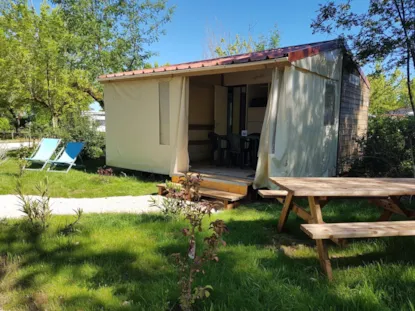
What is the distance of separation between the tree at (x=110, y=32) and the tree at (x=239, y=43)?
25.8 feet

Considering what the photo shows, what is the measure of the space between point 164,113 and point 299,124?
259 centimetres

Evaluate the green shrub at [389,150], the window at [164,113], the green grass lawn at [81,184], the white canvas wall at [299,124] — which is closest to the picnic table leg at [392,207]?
the white canvas wall at [299,124]

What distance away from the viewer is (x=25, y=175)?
642cm

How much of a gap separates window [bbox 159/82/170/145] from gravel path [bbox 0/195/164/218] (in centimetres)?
141

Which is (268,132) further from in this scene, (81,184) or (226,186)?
(81,184)

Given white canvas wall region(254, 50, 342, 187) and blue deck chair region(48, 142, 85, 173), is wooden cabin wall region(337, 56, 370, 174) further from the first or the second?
blue deck chair region(48, 142, 85, 173)

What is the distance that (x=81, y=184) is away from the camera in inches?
236

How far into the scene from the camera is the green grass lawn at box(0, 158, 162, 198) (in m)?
5.41

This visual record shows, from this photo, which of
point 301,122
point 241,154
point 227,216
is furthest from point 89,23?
point 227,216

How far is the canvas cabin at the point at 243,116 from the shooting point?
480cm

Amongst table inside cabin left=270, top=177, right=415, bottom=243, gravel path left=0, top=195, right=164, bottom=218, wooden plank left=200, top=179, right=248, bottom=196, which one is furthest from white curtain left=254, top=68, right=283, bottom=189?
gravel path left=0, top=195, right=164, bottom=218

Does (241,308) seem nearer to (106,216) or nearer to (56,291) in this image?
(56,291)

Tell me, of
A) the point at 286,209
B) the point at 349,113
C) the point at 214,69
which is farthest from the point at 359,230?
the point at 349,113

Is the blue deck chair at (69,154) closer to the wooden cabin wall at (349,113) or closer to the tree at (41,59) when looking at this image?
the tree at (41,59)
